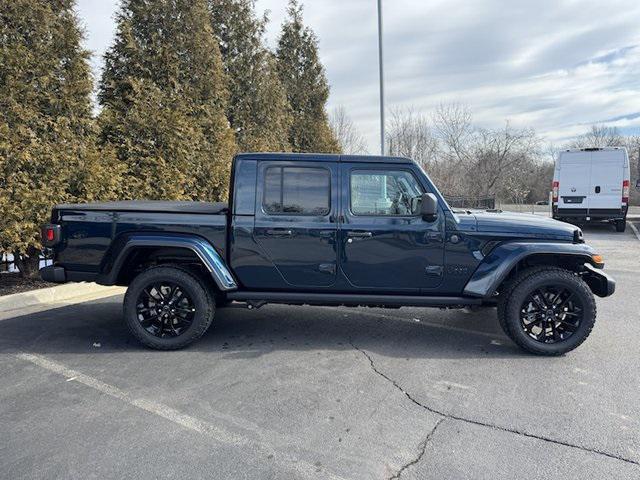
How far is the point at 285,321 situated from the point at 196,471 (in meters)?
2.80

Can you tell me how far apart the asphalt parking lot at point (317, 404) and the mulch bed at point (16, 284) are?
138cm

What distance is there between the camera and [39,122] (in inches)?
241

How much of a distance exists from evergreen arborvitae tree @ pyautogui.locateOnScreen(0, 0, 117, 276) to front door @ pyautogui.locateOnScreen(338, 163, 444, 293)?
4.40 meters

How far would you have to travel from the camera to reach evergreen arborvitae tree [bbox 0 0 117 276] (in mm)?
5797

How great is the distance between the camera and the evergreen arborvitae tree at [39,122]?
580cm

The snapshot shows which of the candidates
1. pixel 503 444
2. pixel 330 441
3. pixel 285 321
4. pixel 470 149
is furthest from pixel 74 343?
pixel 470 149

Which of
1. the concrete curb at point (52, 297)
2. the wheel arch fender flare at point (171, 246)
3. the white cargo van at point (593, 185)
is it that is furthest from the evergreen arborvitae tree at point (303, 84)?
the wheel arch fender flare at point (171, 246)

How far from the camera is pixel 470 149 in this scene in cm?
2216

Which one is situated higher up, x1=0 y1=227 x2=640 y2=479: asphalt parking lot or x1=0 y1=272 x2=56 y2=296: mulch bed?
x1=0 y1=272 x2=56 y2=296: mulch bed

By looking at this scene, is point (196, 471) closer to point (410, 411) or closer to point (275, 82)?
point (410, 411)

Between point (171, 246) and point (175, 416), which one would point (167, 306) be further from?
point (175, 416)

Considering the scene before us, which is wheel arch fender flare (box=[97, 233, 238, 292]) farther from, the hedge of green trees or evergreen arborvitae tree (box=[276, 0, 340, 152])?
evergreen arborvitae tree (box=[276, 0, 340, 152])

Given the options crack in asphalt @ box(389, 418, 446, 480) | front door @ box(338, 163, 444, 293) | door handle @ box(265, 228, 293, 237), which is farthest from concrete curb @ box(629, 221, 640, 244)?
crack in asphalt @ box(389, 418, 446, 480)

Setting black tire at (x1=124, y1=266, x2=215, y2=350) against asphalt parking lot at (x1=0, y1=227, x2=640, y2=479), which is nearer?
asphalt parking lot at (x1=0, y1=227, x2=640, y2=479)
